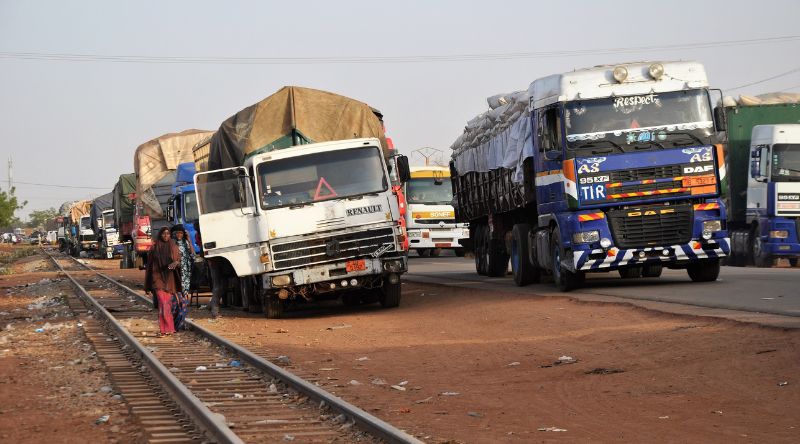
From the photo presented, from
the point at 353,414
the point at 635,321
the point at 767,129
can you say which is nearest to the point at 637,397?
the point at 353,414

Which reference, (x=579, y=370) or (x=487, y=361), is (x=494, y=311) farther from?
(x=579, y=370)

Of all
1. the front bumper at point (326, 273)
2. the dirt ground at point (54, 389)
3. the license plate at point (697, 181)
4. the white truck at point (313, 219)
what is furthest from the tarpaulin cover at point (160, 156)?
the license plate at point (697, 181)

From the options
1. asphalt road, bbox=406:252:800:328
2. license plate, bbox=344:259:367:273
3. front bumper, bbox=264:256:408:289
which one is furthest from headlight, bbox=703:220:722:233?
license plate, bbox=344:259:367:273

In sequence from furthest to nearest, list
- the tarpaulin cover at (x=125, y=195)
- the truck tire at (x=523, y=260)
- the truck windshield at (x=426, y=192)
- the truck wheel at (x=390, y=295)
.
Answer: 1. the tarpaulin cover at (x=125, y=195)
2. the truck windshield at (x=426, y=192)
3. the truck tire at (x=523, y=260)
4. the truck wheel at (x=390, y=295)

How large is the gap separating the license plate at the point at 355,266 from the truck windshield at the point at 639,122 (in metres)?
3.85

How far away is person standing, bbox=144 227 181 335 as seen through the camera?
1623cm

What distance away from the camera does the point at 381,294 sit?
20125 millimetres

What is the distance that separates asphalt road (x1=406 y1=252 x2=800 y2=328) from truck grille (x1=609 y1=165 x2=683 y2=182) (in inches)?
73.9

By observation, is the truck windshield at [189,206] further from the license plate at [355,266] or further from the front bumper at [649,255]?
the front bumper at [649,255]

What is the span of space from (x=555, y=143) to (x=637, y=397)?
9.52m

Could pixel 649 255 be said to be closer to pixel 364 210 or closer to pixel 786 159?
pixel 364 210

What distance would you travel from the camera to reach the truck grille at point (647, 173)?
1816 cm

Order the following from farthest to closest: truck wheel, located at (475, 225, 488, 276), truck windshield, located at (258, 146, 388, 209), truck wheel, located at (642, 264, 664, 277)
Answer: truck wheel, located at (475, 225, 488, 276) < truck wheel, located at (642, 264, 664, 277) < truck windshield, located at (258, 146, 388, 209)

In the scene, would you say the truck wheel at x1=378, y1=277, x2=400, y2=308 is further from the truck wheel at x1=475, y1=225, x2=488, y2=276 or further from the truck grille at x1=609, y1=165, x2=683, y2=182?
the truck wheel at x1=475, y1=225, x2=488, y2=276
